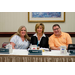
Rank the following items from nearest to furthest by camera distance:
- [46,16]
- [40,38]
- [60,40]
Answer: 1. [60,40]
2. [40,38]
3. [46,16]

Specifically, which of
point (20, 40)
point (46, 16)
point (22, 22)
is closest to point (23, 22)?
point (22, 22)

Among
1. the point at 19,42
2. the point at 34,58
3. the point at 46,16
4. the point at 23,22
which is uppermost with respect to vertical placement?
the point at 46,16

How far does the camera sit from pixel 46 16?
3.09 m

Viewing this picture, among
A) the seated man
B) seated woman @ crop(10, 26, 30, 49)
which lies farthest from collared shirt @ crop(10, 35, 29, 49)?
the seated man

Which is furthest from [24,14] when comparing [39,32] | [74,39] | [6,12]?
[74,39]

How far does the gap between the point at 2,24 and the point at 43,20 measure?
1.42m

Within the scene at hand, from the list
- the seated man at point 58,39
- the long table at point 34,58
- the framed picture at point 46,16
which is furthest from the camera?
the framed picture at point 46,16

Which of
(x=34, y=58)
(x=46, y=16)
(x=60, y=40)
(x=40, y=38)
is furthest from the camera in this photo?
(x=46, y=16)

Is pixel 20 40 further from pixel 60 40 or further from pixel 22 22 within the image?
pixel 60 40

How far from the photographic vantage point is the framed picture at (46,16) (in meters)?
3.06

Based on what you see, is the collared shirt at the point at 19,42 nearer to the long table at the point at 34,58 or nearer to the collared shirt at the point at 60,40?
the collared shirt at the point at 60,40

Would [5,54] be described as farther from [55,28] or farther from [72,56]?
[55,28]

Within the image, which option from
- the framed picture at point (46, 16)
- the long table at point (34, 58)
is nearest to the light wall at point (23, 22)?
the framed picture at point (46, 16)

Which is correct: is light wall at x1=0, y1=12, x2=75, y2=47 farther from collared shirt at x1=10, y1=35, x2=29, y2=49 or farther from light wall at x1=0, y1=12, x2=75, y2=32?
collared shirt at x1=10, y1=35, x2=29, y2=49
